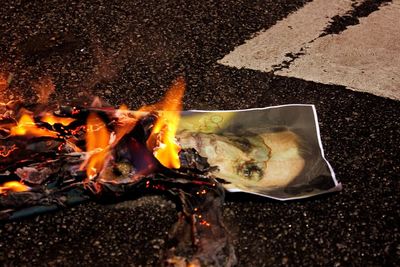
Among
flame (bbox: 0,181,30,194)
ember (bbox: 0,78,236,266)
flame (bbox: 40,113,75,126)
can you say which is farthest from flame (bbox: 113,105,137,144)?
flame (bbox: 0,181,30,194)

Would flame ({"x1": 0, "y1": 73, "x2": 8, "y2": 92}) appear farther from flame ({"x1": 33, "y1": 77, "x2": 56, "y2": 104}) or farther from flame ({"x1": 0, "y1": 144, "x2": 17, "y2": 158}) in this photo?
flame ({"x1": 0, "y1": 144, "x2": 17, "y2": 158})

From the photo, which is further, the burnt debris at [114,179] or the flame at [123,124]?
the flame at [123,124]

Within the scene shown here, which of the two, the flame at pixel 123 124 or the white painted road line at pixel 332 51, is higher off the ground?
the flame at pixel 123 124

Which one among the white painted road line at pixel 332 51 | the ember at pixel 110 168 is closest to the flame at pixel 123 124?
the ember at pixel 110 168

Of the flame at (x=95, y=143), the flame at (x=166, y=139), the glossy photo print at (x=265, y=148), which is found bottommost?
the glossy photo print at (x=265, y=148)

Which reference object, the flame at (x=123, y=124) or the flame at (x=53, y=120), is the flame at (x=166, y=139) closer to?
the flame at (x=123, y=124)

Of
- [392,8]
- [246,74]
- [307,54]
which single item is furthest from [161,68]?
[392,8]

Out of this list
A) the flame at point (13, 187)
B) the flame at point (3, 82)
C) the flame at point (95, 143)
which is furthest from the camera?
the flame at point (3, 82)

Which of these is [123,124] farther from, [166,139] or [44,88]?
[44,88]
